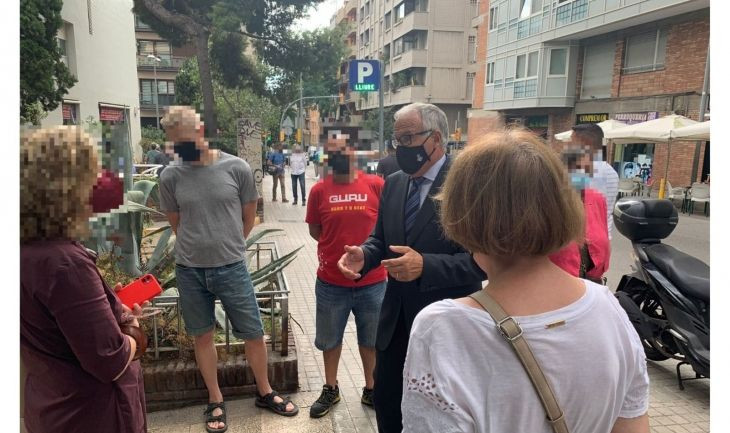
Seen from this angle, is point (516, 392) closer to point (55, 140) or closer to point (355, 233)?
point (55, 140)

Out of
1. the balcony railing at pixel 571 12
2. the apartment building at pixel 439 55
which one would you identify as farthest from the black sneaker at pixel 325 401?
the apartment building at pixel 439 55

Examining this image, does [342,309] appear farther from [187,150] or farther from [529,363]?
[529,363]

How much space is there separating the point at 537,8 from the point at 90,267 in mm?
25214

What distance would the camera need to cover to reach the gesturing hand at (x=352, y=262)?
98.0 inches

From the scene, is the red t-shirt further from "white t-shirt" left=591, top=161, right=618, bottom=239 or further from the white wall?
the white wall

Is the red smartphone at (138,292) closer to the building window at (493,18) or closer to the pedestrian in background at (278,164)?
the pedestrian in background at (278,164)

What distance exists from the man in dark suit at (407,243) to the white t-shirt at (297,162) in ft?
34.5

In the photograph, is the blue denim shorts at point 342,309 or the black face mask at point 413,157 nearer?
the black face mask at point 413,157

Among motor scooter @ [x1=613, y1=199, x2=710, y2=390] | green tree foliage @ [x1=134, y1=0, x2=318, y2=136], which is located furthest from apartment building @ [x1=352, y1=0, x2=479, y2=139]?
motor scooter @ [x1=613, y1=199, x2=710, y2=390]

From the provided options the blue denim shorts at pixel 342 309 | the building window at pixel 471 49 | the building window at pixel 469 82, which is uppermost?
the building window at pixel 471 49

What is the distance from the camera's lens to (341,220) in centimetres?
311

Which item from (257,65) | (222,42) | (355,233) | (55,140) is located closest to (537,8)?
(257,65)

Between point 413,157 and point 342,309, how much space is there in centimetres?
124

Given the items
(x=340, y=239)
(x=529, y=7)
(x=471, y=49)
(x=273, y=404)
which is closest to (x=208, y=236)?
(x=340, y=239)
